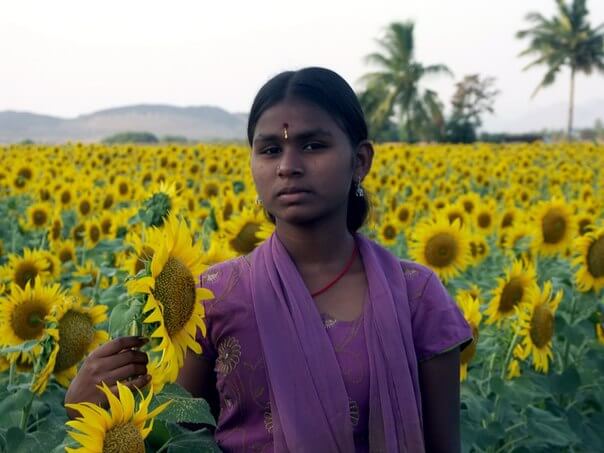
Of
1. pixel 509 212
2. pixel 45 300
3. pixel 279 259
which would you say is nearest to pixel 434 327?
pixel 279 259

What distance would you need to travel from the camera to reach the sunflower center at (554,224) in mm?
4422

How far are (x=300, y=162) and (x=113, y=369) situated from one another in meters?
0.64

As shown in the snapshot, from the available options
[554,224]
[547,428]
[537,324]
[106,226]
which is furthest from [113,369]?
[106,226]

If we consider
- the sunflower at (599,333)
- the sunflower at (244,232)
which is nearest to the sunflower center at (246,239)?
the sunflower at (244,232)

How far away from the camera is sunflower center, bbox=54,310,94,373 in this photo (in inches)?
81.5

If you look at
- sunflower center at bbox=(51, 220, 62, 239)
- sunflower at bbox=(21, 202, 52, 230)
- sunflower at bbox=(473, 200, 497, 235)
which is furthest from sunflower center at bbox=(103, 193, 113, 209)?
sunflower at bbox=(473, 200, 497, 235)

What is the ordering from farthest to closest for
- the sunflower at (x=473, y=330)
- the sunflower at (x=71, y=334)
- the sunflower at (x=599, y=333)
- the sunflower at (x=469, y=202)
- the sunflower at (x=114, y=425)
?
the sunflower at (x=469, y=202)
the sunflower at (x=599, y=333)
the sunflower at (x=473, y=330)
the sunflower at (x=71, y=334)
the sunflower at (x=114, y=425)

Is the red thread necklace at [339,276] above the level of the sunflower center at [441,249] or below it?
above

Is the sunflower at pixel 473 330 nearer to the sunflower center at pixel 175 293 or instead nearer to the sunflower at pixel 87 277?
the sunflower center at pixel 175 293

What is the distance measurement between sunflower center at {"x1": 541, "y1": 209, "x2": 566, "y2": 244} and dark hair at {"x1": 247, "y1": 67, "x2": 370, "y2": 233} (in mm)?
2743

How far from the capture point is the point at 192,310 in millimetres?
1490

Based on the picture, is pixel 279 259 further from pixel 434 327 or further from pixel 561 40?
pixel 561 40

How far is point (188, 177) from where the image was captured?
9180 millimetres

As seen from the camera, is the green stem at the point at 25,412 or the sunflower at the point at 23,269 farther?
the sunflower at the point at 23,269
